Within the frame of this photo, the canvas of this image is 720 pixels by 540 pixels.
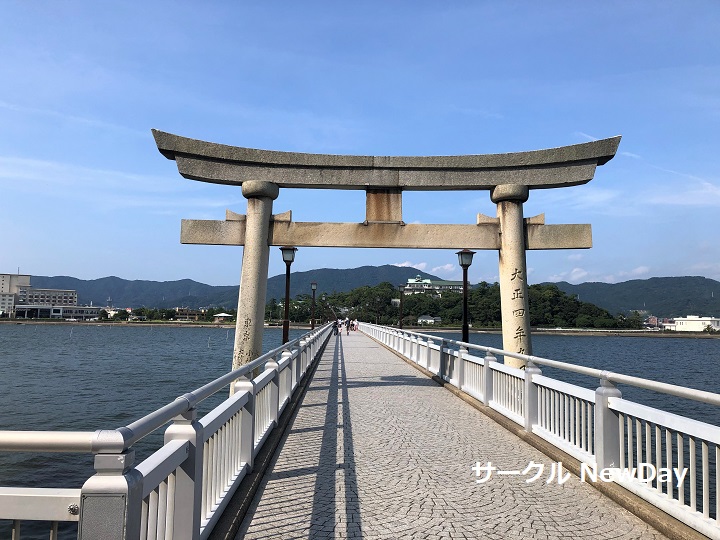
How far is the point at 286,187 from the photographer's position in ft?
40.7

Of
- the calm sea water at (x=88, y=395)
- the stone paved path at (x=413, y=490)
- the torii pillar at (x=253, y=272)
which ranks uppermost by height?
the torii pillar at (x=253, y=272)

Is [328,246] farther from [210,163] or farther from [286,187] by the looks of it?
[210,163]

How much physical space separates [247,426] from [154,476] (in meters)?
2.93

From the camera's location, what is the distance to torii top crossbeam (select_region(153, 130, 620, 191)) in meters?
11.9

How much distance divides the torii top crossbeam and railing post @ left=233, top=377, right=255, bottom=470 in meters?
7.19

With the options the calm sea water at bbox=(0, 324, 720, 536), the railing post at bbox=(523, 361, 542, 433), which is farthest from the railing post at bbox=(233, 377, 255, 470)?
the calm sea water at bbox=(0, 324, 720, 536)

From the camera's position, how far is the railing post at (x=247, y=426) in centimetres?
558

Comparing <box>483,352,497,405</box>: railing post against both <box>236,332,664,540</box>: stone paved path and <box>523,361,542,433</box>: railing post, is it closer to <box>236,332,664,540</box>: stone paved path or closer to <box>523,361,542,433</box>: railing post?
<box>236,332,664,540</box>: stone paved path

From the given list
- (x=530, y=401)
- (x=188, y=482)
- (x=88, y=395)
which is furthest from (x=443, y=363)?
(x=88, y=395)

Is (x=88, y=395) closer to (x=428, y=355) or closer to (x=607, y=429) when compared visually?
(x=428, y=355)

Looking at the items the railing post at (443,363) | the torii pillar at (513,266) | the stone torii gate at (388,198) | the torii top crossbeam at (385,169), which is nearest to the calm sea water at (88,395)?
the stone torii gate at (388,198)

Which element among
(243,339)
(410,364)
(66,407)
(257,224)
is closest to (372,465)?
(243,339)

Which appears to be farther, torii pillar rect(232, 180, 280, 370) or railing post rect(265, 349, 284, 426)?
torii pillar rect(232, 180, 280, 370)

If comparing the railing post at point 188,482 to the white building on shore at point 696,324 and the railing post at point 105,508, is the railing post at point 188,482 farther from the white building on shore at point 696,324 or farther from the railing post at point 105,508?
the white building on shore at point 696,324
